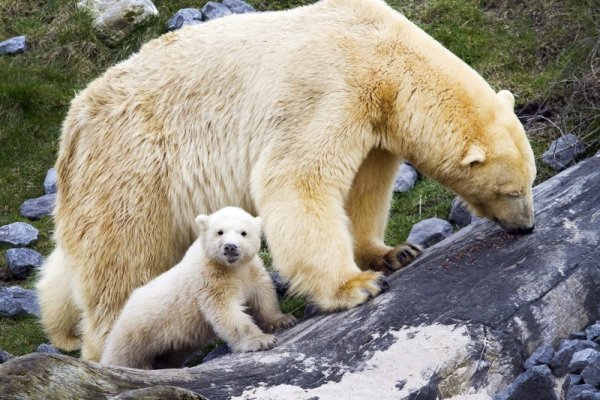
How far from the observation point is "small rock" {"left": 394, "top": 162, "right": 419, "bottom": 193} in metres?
10.7

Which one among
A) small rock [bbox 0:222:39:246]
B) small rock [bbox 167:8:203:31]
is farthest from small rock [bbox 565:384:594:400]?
small rock [bbox 167:8:203:31]

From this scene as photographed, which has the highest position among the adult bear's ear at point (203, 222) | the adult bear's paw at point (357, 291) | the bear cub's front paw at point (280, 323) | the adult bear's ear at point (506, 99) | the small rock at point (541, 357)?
the adult bear's ear at point (506, 99)

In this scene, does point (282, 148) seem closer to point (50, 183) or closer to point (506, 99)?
point (506, 99)

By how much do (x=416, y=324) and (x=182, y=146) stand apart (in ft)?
8.16

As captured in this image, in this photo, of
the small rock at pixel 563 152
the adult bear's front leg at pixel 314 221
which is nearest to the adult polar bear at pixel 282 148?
the adult bear's front leg at pixel 314 221

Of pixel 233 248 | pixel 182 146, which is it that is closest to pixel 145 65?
pixel 182 146

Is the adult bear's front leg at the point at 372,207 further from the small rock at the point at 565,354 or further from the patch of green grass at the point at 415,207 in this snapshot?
the small rock at the point at 565,354

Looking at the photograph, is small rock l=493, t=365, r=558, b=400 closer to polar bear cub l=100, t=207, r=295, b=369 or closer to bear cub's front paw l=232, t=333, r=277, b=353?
bear cub's front paw l=232, t=333, r=277, b=353

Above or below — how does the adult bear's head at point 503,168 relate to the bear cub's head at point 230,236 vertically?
above

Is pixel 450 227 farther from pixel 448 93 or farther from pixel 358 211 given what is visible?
pixel 448 93

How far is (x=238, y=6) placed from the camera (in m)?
13.3

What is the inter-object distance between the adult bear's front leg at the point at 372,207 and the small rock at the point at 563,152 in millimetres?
2420

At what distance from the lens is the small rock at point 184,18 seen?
1302 centimetres

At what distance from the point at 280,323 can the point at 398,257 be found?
45.8 inches
